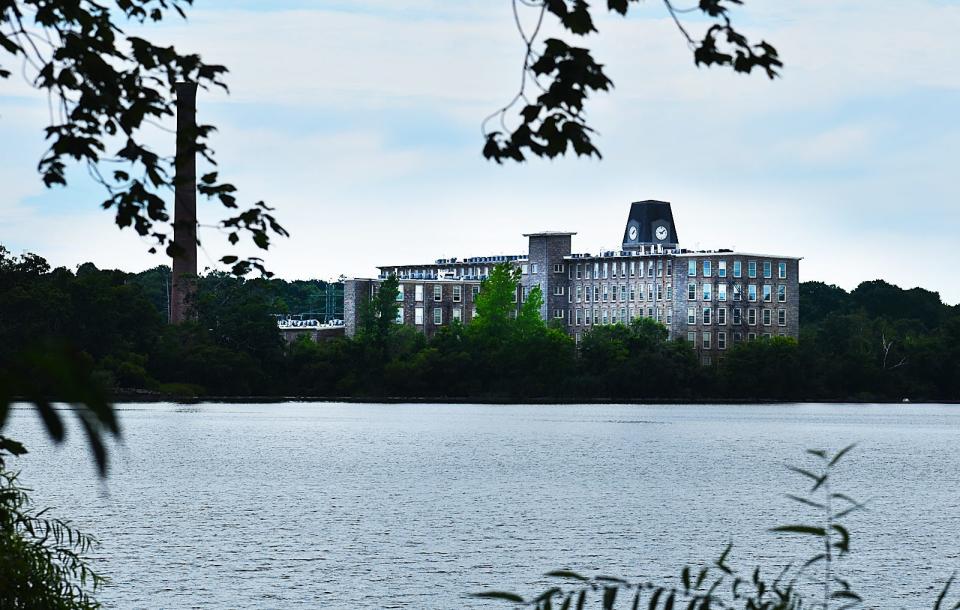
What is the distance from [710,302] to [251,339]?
73.2 m

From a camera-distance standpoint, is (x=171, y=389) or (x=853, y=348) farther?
(x=853, y=348)

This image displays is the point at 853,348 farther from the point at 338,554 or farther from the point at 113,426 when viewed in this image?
the point at 113,426

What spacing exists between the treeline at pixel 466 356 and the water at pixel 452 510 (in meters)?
23.7

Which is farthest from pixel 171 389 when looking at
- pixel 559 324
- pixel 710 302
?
pixel 710 302

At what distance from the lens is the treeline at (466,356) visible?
132m

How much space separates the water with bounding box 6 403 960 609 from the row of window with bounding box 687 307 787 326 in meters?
83.6

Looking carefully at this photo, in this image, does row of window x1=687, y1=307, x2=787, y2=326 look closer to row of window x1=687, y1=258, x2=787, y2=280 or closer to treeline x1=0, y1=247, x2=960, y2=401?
row of window x1=687, y1=258, x2=787, y2=280

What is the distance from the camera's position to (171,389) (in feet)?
450

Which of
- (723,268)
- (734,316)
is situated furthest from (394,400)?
(723,268)

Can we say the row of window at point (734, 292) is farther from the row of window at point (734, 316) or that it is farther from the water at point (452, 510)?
the water at point (452, 510)

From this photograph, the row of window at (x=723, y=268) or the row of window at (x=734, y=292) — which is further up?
the row of window at (x=723, y=268)

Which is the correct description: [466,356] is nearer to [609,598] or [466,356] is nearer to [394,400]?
[394,400]

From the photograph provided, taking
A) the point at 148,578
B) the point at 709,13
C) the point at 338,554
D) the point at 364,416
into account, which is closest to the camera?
the point at 709,13

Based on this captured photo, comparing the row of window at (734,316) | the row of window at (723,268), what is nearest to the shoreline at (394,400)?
the row of window at (734,316)
